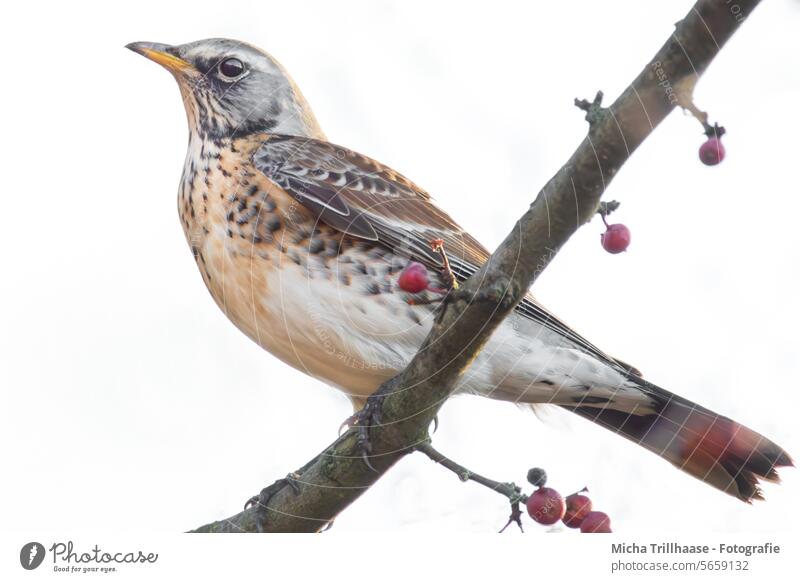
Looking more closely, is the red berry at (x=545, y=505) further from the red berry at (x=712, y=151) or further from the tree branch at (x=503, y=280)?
the red berry at (x=712, y=151)

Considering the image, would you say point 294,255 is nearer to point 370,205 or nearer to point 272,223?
point 272,223

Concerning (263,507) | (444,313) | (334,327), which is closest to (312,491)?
(263,507)

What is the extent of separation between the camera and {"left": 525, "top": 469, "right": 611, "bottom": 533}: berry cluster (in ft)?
8.89

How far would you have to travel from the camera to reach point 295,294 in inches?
133

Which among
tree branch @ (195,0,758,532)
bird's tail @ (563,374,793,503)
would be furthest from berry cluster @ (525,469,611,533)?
bird's tail @ (563,374,793,503)

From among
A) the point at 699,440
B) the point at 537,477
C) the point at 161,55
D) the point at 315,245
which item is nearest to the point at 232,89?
the point at 161,55

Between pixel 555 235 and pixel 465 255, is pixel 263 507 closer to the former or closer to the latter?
pixel 465 255

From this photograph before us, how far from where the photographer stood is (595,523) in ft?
9.50

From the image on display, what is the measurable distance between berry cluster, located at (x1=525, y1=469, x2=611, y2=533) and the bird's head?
184 centimetres

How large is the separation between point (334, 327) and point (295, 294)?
0.18 meters

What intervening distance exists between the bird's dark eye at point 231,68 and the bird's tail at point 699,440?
178cm

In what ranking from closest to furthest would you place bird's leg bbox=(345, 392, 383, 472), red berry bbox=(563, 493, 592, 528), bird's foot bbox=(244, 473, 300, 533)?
red berry bbox=(563, 493, 592, 528)
bird's leg bbox=(345, 392, 383, 472)
bird's foot bbox=(244, 473, 300, 533)

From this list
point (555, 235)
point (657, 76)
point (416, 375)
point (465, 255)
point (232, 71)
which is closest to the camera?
point (657, 76)

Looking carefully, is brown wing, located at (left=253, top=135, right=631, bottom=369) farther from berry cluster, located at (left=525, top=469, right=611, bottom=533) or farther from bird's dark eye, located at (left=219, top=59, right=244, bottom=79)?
berry cluster, located at (left=525, top=469, right=611, bottom=533)
